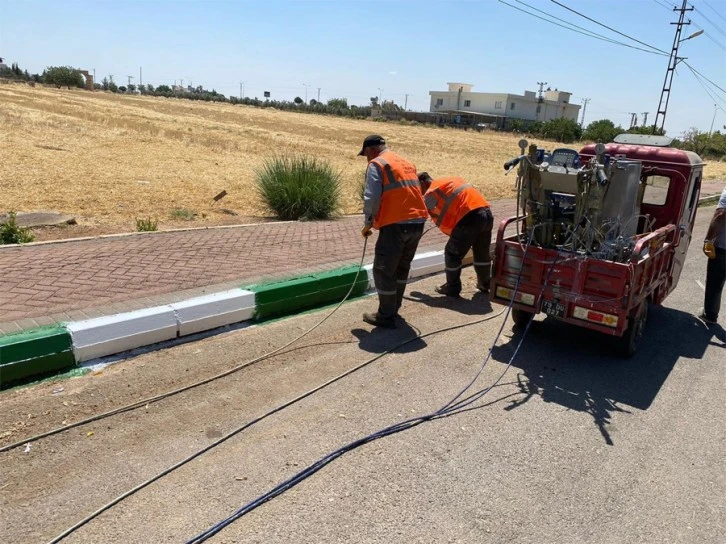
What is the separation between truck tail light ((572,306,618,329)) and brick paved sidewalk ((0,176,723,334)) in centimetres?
335

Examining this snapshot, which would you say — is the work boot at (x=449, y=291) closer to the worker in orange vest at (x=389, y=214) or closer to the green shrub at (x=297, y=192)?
the worker in orange vest at (x=389, y=214)

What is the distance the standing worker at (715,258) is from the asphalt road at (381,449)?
159cm

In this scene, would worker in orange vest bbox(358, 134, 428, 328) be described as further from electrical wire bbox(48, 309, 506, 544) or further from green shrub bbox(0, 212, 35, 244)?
green shrub bbox(0, 212, 35, 244)

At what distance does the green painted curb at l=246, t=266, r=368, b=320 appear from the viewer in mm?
5855

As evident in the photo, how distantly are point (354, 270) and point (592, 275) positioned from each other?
2.81 m

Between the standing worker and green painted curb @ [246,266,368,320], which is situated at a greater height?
the standing worker

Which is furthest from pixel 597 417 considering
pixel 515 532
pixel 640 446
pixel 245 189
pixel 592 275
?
pixel 245 189

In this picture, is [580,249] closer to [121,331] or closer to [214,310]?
[214,310]

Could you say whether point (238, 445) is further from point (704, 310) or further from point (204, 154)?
point (204, 154)

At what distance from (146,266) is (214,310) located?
1888 mm

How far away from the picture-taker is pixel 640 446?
156 inches

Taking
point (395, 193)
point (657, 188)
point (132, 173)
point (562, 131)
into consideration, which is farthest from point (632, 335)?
point (562, 131)

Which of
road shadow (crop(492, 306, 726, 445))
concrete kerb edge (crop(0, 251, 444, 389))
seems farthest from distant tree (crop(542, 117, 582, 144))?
concrete kerb edge (crop(0, 251, 444, 389))

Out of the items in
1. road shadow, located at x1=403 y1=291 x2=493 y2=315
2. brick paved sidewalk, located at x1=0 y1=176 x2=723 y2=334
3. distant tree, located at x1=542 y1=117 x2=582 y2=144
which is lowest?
road shadow, located at x1=403 y1=291 x2=493 y2=315
